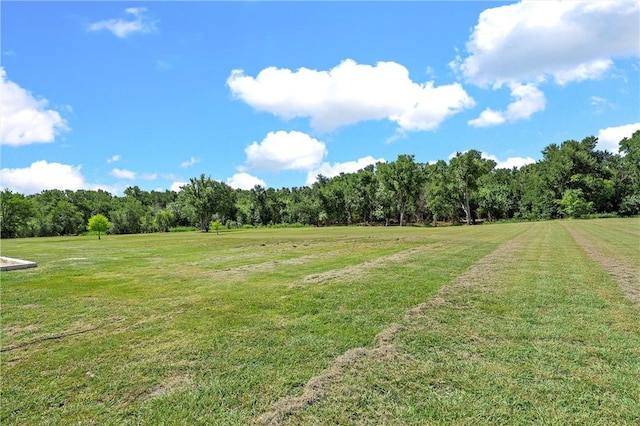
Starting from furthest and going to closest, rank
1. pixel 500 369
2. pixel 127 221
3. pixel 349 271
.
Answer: pixel 127 221, pixel 349 271, pixel 500 369

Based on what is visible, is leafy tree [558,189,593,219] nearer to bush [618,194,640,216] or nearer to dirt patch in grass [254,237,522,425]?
bush [618,194,640,216]

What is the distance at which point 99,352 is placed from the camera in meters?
4.81

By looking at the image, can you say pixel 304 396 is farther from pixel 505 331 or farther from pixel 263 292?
pixel 263 292

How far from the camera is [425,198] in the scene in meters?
78.3

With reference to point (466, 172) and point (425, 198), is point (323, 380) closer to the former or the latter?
point (466, 172)

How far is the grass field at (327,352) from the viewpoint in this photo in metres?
3.37

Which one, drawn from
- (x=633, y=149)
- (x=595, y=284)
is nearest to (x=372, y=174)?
(x=633, y=149)

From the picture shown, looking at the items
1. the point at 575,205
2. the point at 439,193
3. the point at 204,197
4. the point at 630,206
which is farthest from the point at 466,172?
the point at 204,197

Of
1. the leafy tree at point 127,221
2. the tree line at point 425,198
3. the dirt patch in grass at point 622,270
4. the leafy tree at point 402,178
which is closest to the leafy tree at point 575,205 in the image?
the tree line at point 425,198

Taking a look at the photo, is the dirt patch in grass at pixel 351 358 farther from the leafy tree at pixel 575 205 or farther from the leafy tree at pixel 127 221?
the leafy tree at pixel 127 221

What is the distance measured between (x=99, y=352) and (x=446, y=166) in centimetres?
7855

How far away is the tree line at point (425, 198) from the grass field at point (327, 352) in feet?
175

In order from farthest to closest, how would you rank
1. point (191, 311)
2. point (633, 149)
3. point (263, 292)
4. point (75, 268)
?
point (633, 149) < point (75, 268) < point (263, 292) < point (191, 311)

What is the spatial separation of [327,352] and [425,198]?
77.7 m
